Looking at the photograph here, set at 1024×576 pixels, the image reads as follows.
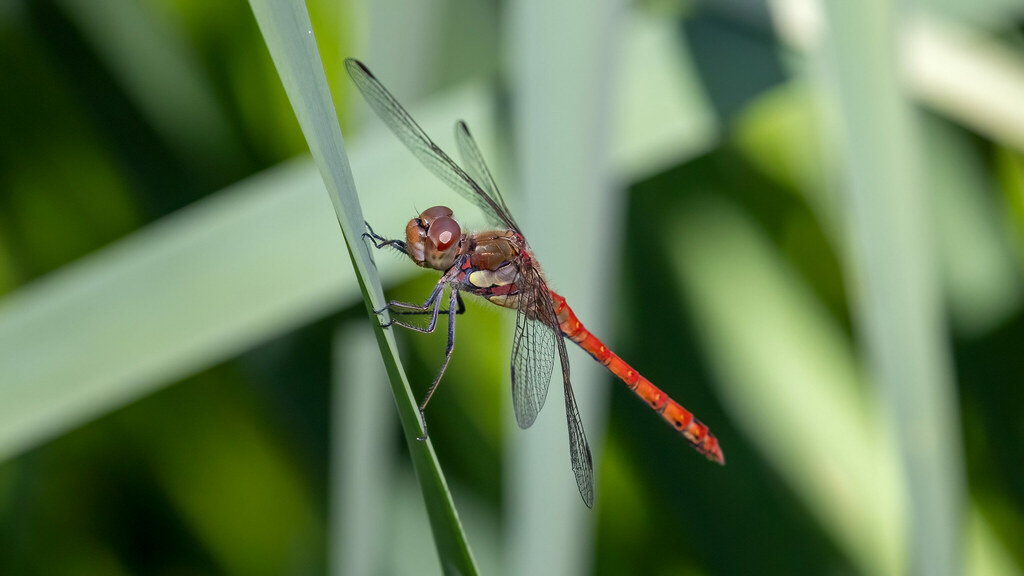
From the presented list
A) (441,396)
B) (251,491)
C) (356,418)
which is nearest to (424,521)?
(441,396)

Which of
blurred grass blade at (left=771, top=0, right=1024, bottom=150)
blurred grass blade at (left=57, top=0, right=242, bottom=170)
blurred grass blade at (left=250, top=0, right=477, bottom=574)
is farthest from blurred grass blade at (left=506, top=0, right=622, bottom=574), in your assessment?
blurred grass blade at (left=57, top=0, right=242, bottom=170)

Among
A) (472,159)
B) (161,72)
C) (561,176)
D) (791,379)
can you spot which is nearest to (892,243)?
(561,176)

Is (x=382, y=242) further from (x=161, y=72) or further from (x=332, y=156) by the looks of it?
(x=161, y=72)

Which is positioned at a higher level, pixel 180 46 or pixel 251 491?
pixel 180 46

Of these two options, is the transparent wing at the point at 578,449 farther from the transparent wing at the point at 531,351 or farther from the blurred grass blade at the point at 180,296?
the blurred grass blade at the point at 180,296

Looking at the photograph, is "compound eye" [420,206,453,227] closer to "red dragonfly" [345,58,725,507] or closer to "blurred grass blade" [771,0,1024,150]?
"red dragonfly" [345,58,725,507]

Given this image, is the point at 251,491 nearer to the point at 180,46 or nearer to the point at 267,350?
the point at 267,350
